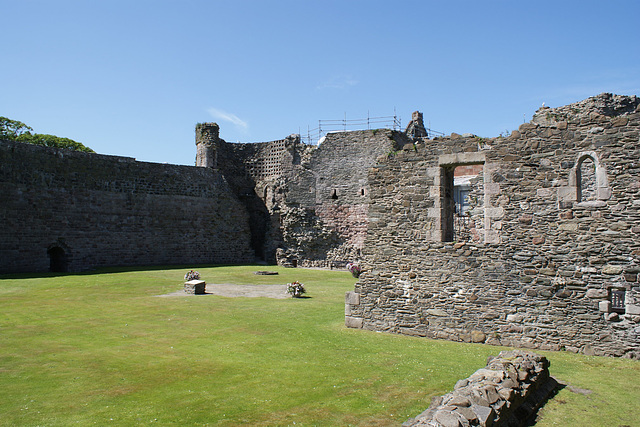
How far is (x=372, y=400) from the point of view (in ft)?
21.0

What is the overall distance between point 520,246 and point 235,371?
18.4 feet

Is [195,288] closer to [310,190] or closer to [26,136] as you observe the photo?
[310,190]

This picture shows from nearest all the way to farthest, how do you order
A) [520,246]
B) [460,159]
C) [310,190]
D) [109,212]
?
1. [520,246]
2. [460,159]
3. [109,212]
4. [310,190]

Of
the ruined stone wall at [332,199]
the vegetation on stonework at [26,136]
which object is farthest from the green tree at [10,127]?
the ruined stone wall at [332,199]

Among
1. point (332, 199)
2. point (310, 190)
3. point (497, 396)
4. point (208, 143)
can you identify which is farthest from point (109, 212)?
point (497, 396)

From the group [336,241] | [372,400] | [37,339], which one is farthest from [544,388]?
[336,241]

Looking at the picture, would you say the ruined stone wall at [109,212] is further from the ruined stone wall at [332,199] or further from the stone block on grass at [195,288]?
the stone block on grass at [195,288]

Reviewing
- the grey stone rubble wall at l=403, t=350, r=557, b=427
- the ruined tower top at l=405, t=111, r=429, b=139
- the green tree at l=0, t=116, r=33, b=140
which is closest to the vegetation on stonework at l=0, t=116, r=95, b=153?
the green tree at l=0, t=116, r=33, b=140

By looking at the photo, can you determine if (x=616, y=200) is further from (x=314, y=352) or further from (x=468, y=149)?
(x=314, y=352)

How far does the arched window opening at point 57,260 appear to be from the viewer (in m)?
23.5

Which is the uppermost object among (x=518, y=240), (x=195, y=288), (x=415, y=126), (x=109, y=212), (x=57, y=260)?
(x=415, y=126)

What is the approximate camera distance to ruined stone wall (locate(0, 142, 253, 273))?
21.9m

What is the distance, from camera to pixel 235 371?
757 cm

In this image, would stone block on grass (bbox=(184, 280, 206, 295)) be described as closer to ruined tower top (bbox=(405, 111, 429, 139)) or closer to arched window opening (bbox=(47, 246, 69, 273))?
arched window opening (bbox=(47, 246, 69, 273))
